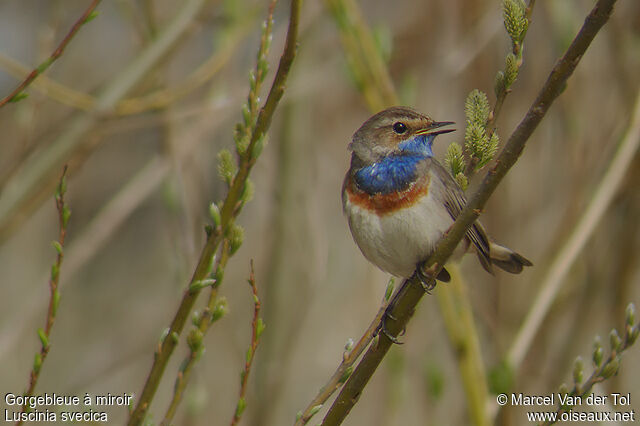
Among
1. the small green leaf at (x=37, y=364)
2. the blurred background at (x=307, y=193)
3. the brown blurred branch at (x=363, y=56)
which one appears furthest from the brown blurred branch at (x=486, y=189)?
the brown blurred branch at (x=363, y=56)

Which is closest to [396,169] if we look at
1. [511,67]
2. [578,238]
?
[578,238]

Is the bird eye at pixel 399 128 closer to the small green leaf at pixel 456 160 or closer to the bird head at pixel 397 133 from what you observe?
the bird head at pixel 397 133

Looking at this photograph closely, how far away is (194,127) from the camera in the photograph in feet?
16.2

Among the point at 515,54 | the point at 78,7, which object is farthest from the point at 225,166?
the point at 78,7

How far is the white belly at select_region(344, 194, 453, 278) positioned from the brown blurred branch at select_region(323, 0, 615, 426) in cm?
69

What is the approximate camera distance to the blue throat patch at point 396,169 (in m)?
3.80

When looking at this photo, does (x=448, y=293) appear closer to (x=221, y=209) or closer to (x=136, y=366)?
(x=221, y=209)

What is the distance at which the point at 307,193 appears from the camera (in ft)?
17.4

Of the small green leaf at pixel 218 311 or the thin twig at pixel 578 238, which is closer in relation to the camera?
the small green leaf at pixel 218 311

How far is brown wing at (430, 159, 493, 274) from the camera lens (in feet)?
12.4

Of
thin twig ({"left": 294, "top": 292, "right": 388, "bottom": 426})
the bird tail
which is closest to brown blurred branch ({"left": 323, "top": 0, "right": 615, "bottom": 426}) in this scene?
thin twig ({"left": 294, "top": 292, "right": 388, "bottom": 426})

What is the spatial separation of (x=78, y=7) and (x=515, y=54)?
17.5 feet

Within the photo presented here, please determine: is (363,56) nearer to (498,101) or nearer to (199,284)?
(498,101)

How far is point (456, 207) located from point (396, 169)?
349 millimetres
